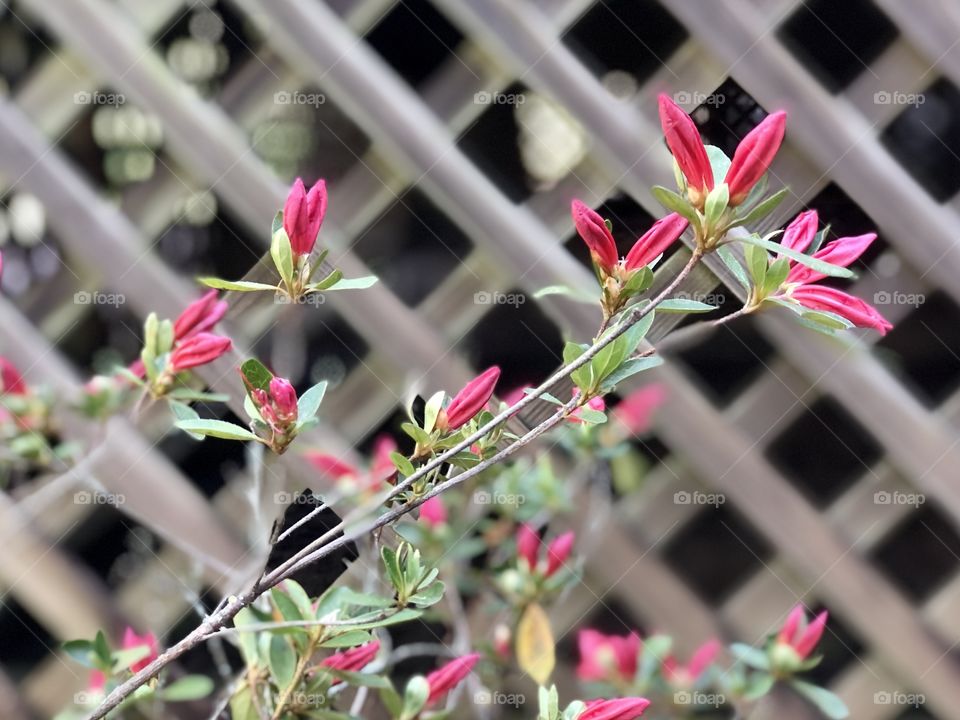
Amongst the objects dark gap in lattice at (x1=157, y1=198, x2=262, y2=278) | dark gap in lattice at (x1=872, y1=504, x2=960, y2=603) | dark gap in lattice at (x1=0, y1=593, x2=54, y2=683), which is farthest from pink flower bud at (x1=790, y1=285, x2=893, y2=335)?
dark gap in lattice at (x1=0, y1=593, x2=54, y2=683)

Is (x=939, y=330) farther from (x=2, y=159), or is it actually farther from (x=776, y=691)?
(x=2, y=159)

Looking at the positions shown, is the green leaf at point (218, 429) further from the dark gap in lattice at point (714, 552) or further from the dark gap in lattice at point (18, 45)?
the dark gap in lattice at point (18, 45)

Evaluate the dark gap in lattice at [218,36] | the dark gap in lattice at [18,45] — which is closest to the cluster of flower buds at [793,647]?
the dark gap in lattice at [218,36]

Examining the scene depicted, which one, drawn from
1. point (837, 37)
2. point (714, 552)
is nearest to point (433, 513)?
point (714, 552)

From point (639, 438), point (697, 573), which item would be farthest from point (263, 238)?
point (697, 573)

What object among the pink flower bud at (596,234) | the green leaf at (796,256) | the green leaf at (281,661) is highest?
the green leaf at (796,256)

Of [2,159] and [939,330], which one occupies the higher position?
[939,330]
